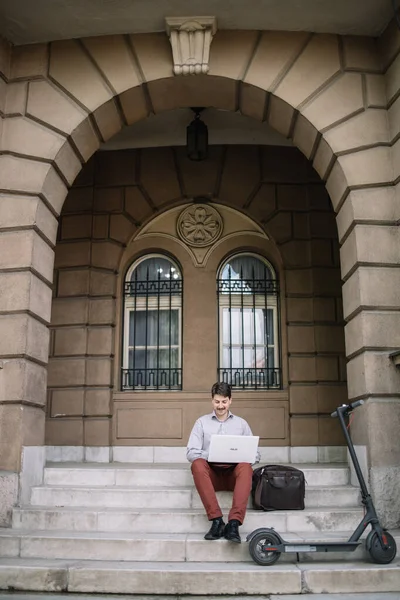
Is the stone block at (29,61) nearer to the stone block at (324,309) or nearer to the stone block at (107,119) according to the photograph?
the stone block at (107,119)

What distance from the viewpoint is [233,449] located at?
20.2 feet

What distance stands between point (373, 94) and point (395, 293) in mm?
Answer: 2466

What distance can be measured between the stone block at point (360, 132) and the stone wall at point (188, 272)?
271 centimetres

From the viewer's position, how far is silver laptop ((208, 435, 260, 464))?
611 centimetres

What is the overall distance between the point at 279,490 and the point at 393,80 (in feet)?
15.9

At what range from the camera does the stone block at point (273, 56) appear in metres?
7.56

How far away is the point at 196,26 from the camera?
733 cm

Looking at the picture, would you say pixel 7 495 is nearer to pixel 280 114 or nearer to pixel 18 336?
pixel 18 336

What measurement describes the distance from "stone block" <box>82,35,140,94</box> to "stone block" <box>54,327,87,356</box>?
3916 millimetres

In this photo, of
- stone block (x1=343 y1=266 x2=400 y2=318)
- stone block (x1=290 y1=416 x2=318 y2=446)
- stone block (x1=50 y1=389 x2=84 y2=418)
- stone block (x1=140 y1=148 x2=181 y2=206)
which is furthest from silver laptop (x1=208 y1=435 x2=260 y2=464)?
stone block (x1=140 y1=148 x2=181 y2=206)

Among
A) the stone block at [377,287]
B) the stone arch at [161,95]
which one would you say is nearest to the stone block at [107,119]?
the stone arch at [161,95]

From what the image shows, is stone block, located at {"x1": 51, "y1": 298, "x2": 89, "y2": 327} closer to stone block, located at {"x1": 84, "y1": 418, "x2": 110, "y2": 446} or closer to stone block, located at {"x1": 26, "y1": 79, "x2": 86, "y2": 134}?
stone block, located at {"x1": 84, "y1": 418, "x2": 110, "y2": 446}

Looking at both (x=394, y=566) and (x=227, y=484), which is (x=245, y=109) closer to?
(x=227, y=484)

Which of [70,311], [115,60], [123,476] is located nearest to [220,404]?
[123,476]
